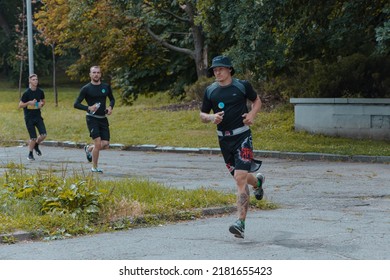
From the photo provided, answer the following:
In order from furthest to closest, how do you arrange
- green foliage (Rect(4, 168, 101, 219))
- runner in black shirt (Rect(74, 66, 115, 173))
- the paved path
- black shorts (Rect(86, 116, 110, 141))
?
black shorts (Rect(86, 116, 110, 141))
runner in black shirt (Rect(74, 66, 115, 173))
green foliage (Rect(4, 168, 101, 219))
the paved path

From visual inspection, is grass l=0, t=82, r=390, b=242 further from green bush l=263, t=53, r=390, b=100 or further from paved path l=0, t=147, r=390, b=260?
green bush l=263, t=53, r=390, b=100

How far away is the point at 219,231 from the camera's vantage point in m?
10.0

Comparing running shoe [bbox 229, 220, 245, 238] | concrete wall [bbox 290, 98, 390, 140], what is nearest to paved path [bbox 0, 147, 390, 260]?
running shoe [bbox 229, 220, 245, 238]

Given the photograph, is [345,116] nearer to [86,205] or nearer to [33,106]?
[33,106]

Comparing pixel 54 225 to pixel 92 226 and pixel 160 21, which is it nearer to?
pixel 92 226

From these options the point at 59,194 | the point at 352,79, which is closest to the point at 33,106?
the point at 352,79

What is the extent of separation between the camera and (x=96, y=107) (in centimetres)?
1662

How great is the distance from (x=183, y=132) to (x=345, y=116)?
4949 millimetres

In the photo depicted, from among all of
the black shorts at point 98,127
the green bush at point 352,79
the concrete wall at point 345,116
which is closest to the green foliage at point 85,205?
the black shorts at point 98,127

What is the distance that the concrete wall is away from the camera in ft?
75.4

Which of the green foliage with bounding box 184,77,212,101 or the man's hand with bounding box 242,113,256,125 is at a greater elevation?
the man's hand with bounding box 242,113,256,125

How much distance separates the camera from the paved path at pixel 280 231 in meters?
8.55
